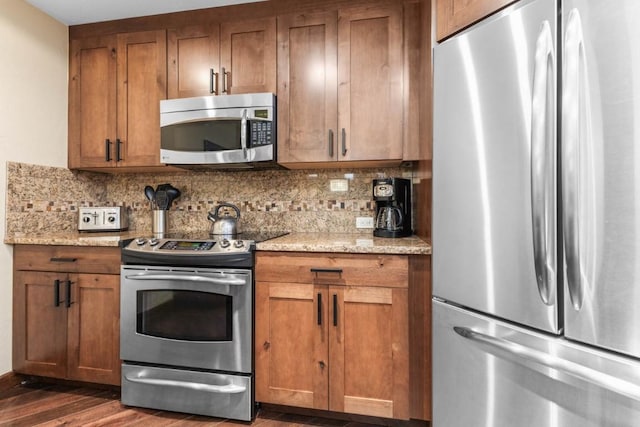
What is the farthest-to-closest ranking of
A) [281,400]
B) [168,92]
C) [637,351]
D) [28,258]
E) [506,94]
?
[168,92]
[28,258]
[281,400]
[506,94]
[637,351]

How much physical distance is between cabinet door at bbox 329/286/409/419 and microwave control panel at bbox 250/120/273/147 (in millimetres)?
982

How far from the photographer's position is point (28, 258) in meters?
1.99

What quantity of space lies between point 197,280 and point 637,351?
5.55 feet

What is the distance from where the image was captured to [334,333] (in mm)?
1641

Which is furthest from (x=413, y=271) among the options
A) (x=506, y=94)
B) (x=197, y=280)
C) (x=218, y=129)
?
(x=218, y=129)

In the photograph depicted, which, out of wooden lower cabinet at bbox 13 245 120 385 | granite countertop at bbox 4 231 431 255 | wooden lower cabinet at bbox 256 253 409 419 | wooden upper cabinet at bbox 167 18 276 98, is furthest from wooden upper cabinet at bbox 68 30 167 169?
wooden lower cabinet at bbox 256 253 409 419

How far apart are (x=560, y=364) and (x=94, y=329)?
2.23 metres

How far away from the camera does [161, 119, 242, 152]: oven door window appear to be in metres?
2.03

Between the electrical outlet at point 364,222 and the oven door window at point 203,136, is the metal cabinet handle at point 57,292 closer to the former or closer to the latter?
the oven door window at point 203,136

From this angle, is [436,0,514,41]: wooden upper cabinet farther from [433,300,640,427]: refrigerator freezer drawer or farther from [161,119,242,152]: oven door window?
[161,119,242,152]: oven door window

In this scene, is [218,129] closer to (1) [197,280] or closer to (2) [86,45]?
(1) [197,280]

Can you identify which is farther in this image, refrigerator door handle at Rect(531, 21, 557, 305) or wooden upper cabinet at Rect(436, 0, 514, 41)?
wooden upper cabinet at Rect(436, 0, 514, 41)

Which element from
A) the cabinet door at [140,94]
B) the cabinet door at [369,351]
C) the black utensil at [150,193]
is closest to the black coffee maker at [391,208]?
the cabinet door at [369,351]

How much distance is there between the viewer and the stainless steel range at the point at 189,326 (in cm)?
170
